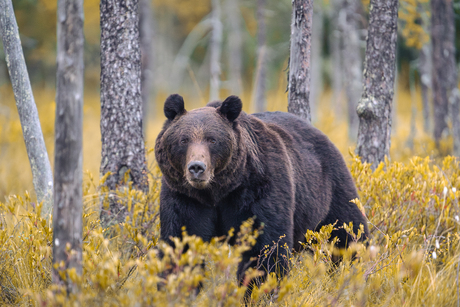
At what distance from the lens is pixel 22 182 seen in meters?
6.74

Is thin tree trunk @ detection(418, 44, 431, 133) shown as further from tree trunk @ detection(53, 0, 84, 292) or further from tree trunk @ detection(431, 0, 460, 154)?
tree trunk @ detection(53, 0, 84, 292)

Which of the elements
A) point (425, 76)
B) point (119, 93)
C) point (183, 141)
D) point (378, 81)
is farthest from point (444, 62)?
point (183, 141)

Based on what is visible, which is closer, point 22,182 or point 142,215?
point 142,215

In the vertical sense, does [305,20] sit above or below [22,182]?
above

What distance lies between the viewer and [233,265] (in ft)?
8.89

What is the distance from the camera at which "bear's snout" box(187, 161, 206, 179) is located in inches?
109

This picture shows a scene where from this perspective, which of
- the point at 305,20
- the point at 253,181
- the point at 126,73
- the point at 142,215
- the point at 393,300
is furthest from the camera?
the point at 305,20

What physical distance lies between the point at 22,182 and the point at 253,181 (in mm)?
5121

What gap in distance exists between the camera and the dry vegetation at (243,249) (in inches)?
83.9

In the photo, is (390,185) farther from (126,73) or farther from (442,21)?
(442,21)

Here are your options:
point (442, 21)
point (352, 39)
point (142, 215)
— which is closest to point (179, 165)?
point (142, 215)

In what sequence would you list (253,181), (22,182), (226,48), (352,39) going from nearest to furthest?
(253,181) → (22,182) → (352,39) → (226,48)

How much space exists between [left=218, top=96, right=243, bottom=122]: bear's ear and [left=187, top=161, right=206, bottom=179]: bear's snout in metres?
0.67

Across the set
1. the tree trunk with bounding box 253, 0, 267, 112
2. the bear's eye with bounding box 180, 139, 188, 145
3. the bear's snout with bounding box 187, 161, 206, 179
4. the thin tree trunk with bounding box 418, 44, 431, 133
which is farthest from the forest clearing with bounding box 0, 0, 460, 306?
the tree trunk with bounding box 253, 0, 267, 112
